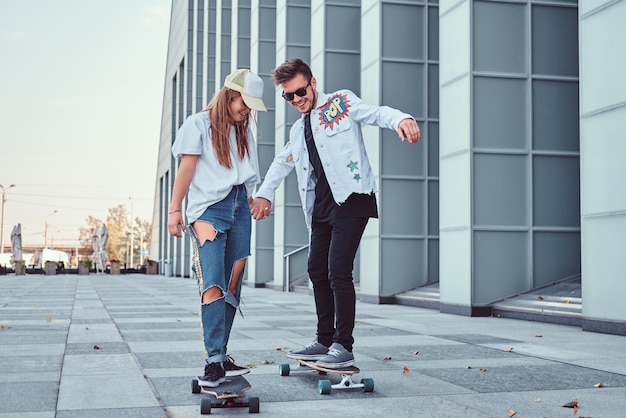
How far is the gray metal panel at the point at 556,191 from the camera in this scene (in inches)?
435

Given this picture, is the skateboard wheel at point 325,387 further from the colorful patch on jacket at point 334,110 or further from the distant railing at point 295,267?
the distant railing at point 295,267

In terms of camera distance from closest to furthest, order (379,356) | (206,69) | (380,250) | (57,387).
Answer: (57,387), (379,356), (380,250), (206,69)

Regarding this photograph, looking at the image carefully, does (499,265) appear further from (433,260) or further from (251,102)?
(251,102)

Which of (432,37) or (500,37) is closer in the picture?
(500,37)

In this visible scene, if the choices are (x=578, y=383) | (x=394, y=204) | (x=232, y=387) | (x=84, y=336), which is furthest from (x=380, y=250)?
(x=232, y=387)

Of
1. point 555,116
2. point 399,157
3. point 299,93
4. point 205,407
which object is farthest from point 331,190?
point 399,157

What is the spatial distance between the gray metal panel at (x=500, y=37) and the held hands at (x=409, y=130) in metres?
7.11

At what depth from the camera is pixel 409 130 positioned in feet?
13.5

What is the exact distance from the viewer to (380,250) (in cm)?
1383

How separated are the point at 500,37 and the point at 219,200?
7.97 metres

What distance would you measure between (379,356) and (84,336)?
124 inches

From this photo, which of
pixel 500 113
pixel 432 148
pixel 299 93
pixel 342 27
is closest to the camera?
pixel 299 93

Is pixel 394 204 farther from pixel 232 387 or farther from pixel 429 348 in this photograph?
pixel 232 387

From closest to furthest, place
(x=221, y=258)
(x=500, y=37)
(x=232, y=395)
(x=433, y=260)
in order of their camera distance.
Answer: (x=232, y=395) → (x=221, y=258) → (x=500, y=37) → (x=433, y=260)
